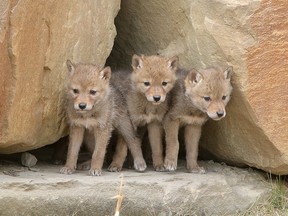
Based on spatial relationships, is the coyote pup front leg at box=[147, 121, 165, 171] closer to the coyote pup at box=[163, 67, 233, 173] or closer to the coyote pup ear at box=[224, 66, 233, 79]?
the coyote pup at box=[163, 67, 233, 173]

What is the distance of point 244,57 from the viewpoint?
19.1 feet

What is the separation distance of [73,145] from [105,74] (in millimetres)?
743

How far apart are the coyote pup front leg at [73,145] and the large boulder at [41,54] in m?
0.11

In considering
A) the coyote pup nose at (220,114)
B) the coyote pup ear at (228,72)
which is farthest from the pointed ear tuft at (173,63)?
the coyote pup nose at (220,114)

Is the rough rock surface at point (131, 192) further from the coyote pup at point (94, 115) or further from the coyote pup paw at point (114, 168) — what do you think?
the coyote pup at point (94, 115)

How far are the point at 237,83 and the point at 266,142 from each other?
2.01 feet

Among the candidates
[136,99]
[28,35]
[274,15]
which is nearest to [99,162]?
[136,99]

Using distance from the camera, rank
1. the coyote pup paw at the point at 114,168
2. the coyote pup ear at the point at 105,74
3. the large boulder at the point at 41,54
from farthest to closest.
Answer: the coyote pup paw at the point at 114,168
the coyote pup ear at the point at 105,74
the large boulder at the point at 41,54

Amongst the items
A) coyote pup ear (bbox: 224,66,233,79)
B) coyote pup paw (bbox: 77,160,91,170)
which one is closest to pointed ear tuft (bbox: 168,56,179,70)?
coyote pup ear (bbox: 224,66,233,79)

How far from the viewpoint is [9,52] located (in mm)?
5426

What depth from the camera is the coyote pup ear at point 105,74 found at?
6.38 m

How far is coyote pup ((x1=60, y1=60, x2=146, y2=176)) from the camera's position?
6156mm

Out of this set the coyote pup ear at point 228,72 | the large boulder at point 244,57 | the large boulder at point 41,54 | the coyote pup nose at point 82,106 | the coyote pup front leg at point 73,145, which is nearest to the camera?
the large boulder at point 41,54

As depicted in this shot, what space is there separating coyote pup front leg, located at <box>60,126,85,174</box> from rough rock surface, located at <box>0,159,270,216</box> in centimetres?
12
